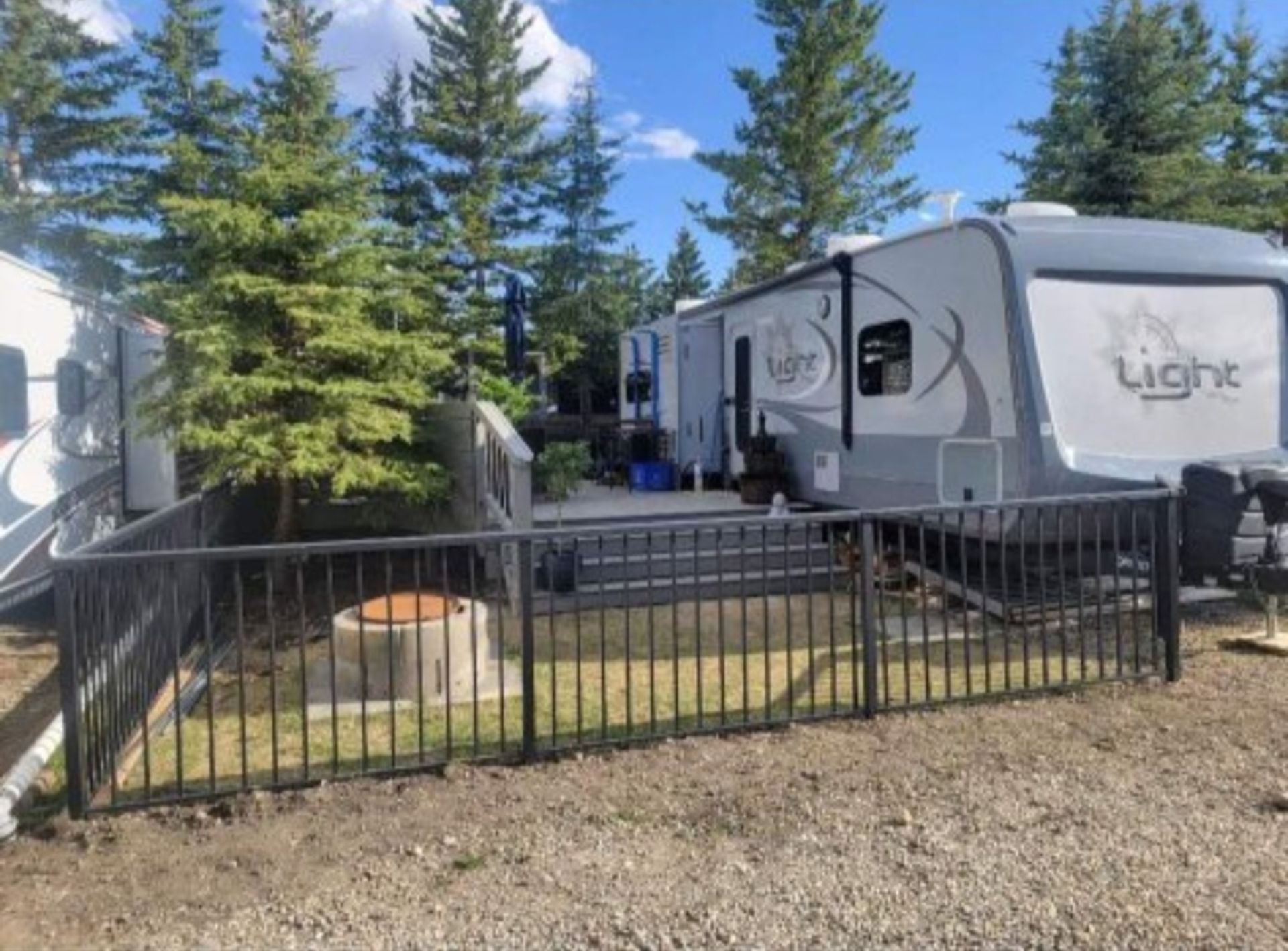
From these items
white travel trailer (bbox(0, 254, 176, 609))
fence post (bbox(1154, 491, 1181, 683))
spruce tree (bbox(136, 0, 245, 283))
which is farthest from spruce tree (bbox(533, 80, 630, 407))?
fence post (bbox(1154, 491, 1181, 683))

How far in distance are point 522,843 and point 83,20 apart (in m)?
24.0

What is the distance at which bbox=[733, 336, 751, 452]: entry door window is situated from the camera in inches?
425

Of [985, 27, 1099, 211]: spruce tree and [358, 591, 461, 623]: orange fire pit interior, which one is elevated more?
[985, 27, 1099, 211]: spruce tree

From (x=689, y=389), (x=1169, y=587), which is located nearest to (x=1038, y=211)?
(x=1169, y=587)

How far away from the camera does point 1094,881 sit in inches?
119

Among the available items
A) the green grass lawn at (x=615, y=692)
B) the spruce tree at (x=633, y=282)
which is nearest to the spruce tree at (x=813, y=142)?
the spruce tree at (x=633, y=282)

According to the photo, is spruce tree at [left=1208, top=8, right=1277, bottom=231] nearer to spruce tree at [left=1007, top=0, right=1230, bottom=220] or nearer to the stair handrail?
spruce tree at [left=1007, top=0, right=1230, bottom=220]

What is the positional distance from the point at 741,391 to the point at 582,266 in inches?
578

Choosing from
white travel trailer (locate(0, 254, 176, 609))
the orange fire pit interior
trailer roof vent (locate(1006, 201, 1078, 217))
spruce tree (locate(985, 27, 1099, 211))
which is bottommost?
the orange fire pit interior

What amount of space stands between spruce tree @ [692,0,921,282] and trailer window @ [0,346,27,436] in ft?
56.3

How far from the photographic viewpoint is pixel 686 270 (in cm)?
3884

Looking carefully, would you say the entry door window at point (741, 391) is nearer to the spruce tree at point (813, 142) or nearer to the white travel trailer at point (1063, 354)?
the white travel trailer at point (1063, 354)

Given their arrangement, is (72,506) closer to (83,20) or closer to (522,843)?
(522,843)

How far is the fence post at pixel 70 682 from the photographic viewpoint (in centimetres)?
353
